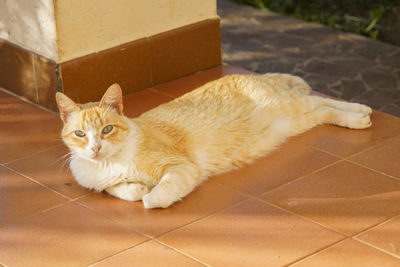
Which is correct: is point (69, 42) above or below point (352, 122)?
above

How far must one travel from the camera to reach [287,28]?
664 centimetres

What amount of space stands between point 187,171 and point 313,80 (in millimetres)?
2044

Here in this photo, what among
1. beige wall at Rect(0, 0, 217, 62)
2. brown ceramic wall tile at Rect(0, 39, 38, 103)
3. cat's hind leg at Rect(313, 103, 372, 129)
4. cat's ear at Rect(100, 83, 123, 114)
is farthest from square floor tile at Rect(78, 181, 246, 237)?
brown ceramic wall tile at Rect(0, 39, 38, 103)

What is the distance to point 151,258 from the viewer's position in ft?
10.9

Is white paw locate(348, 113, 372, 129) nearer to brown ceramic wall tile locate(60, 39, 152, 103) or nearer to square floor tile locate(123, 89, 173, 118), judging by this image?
square floor tile locate(123, 89, 173, 118)

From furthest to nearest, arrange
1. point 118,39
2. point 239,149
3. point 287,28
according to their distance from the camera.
A: point 287,28
point 118,39
point 239,149

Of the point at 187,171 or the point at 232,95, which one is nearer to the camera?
the point at 187,171

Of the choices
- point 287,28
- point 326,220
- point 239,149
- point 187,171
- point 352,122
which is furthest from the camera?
point 287,28

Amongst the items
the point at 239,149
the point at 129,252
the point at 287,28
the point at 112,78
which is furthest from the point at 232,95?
the point at 287,28

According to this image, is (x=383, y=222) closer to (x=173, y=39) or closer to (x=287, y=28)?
(x=173, y=39)

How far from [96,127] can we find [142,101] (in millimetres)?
1389

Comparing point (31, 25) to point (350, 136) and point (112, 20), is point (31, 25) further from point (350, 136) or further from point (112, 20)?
point (350, 136)

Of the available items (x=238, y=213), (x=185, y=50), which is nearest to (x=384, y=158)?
(x=238, y=213)

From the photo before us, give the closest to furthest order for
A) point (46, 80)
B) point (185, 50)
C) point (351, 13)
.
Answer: point (46, 80)
point (185, 50)
point (351, 13)
